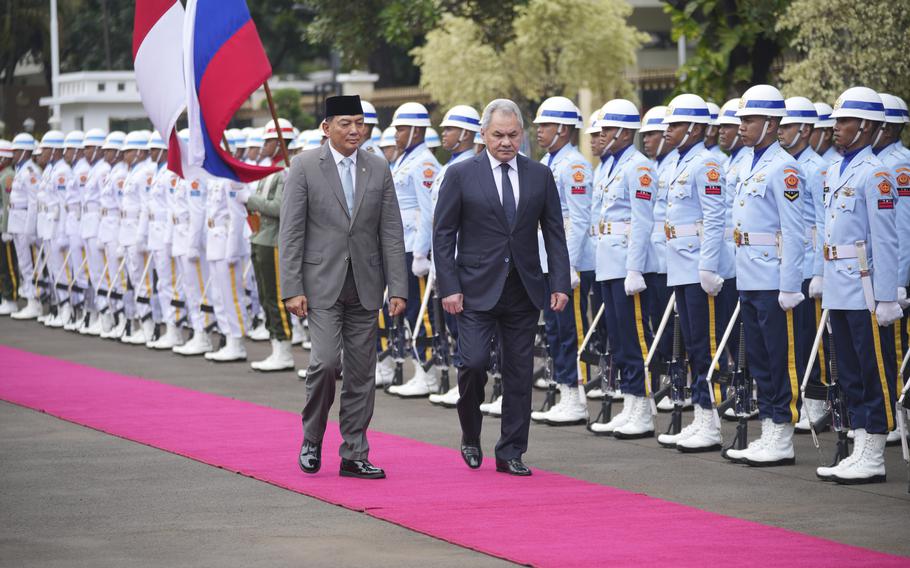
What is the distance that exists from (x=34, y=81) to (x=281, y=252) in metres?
58.9

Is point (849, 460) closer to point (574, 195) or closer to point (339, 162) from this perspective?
point (339, 162)

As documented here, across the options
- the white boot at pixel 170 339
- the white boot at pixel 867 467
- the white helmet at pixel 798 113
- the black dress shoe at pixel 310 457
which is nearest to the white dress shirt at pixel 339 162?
the black dress shoe at pixel 310 457

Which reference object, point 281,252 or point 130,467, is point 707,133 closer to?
point 281,252

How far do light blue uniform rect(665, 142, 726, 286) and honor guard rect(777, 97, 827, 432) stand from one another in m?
0.65

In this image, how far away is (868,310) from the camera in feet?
32.8

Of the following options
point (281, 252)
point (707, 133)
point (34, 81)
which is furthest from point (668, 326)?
point (34, 81)

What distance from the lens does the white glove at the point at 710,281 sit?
441 inches

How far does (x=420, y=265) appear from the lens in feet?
48.3

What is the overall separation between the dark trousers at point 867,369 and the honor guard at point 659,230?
2.07 metres

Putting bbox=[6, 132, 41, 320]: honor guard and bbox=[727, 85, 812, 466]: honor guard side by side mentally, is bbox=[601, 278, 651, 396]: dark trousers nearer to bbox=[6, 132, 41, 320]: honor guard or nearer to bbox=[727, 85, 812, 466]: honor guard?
bbox=[727, 85, 812, 466]: honor guard

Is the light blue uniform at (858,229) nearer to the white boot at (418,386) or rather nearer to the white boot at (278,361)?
the white boot at (418,386)

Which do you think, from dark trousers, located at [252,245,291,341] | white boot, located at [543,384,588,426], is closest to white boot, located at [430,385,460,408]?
white boot, located at [543,384,588,426]

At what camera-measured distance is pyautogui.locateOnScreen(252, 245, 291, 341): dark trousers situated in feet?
54.6

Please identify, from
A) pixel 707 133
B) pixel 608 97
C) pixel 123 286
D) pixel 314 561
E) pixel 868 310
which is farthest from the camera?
pixel 608 97
